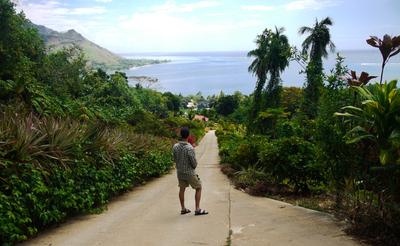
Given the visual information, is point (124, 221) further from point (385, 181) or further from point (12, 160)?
point (385, 181)

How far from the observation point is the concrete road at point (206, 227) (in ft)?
19.4

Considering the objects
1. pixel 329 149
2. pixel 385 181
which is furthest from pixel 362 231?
pixel 329 149

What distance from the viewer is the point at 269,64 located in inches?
1866

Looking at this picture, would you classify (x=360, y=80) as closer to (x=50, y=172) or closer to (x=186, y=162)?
(x=186, y=162)

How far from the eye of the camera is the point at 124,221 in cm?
731

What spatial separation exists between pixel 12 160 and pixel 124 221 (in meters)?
2.02

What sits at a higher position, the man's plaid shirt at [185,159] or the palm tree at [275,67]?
the palm tree at [275,67]

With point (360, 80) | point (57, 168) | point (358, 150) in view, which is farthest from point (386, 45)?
point (57, 168)

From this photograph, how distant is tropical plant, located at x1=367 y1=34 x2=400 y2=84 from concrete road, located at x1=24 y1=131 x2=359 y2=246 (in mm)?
2592

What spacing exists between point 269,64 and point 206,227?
42.0 meters

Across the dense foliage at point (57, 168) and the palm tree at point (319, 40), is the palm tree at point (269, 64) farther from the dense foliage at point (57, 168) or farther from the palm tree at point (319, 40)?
the dense foliage at point (57, 168)

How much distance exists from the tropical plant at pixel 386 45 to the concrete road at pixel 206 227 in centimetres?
259

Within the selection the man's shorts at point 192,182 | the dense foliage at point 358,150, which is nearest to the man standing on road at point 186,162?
the man's shorts at point 192,182

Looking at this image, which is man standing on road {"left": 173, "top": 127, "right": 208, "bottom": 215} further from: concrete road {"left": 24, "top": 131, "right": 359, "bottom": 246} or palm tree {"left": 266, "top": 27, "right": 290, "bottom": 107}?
palm tree {"left": 266, "top": 27, "right": 290, "bottom": 107}
